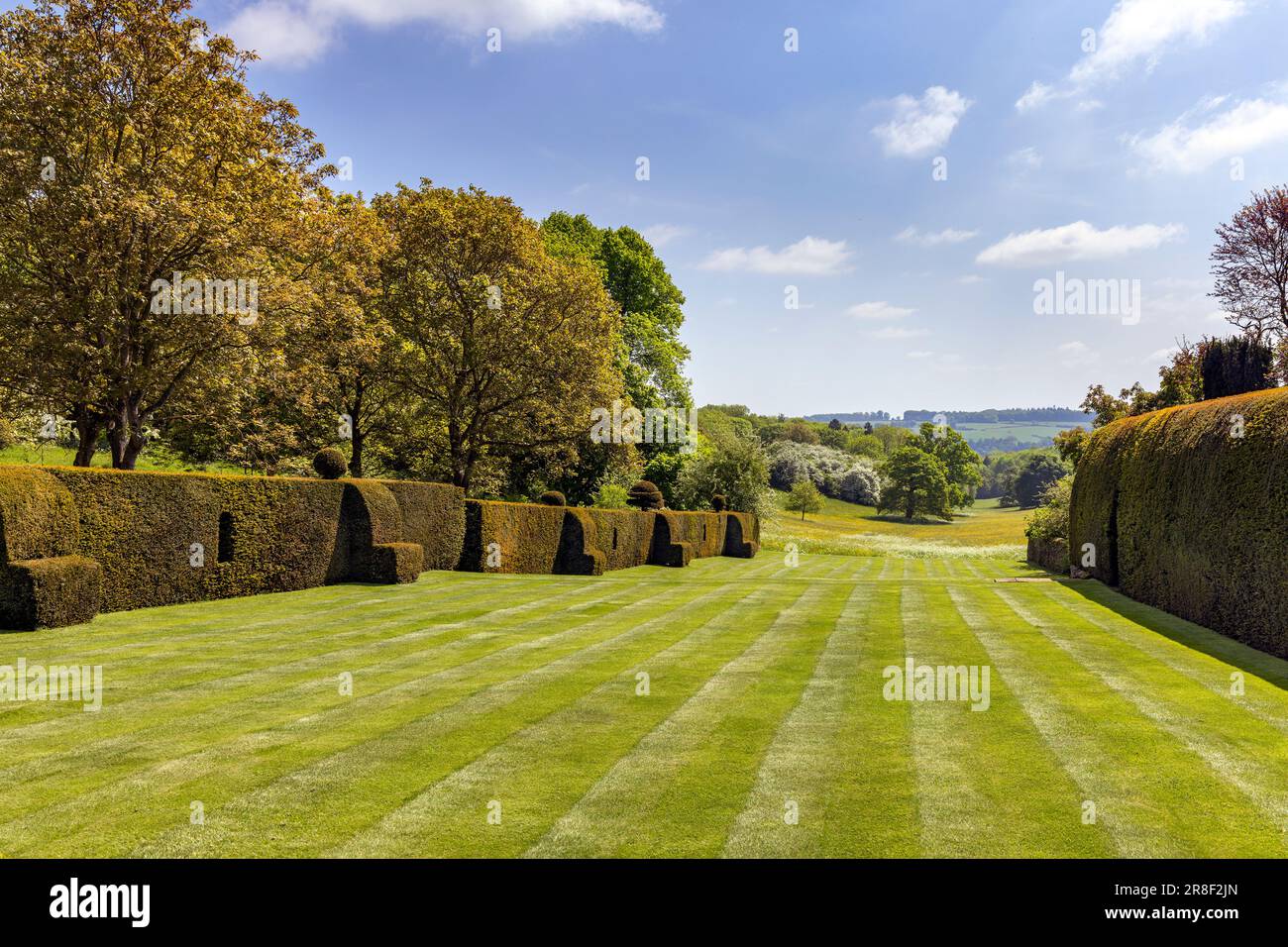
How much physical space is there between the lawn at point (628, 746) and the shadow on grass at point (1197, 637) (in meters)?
0.10

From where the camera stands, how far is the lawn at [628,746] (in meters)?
4.79

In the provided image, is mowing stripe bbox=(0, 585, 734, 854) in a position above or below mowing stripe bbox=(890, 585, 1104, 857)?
above

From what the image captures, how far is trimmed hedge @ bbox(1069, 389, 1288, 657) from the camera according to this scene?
11062 mm

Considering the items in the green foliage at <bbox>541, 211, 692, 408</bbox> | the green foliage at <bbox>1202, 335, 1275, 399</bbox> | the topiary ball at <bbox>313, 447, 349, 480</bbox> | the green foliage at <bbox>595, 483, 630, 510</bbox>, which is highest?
the green foliage at <bbox>541, 211, 692, 408</bbox>

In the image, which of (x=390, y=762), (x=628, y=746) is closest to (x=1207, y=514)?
(x=628, y=746)

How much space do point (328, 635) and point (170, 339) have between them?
13.4 meters

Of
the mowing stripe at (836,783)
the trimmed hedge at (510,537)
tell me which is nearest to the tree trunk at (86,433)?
the trimmed hedge at (510,537)

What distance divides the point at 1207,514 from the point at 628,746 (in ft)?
40.9

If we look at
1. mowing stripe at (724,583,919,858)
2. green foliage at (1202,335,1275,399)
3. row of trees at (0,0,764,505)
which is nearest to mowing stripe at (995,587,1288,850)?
mowing stripe at (724,583,919,858)

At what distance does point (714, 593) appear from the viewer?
18.5m

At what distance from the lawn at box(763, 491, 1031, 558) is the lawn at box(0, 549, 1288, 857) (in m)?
44.0

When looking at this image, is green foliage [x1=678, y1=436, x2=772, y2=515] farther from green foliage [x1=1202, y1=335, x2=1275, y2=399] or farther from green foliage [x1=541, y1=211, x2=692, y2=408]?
green foliage [x1=1202, y1=335, x2=1275, y2=399]

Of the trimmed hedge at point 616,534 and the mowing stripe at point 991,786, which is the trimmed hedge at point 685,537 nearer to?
the trimmed hedge at point 616,534
